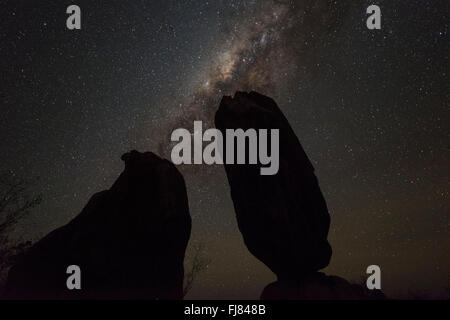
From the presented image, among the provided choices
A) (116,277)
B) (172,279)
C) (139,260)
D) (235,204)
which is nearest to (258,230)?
(235,204)

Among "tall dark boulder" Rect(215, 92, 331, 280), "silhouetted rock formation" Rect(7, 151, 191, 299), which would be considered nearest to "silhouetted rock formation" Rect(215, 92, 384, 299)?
"tall dark boulder" Rect(215, 92, 331, 280)

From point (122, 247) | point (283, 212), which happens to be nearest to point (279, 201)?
point (283, 212)

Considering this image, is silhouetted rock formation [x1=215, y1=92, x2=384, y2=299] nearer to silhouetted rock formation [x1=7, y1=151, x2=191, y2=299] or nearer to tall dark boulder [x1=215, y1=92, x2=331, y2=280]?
tall dark boulder [x1=215, y1=92, x2=331, y2=280]

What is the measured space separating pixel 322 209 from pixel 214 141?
7269 millimetres

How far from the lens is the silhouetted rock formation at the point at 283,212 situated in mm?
14562

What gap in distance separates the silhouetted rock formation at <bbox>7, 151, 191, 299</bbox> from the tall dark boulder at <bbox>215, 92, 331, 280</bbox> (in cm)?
371

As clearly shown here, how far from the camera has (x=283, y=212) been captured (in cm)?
1469

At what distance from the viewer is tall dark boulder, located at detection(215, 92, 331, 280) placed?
14.7 metres

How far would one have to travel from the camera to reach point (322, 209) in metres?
16.2

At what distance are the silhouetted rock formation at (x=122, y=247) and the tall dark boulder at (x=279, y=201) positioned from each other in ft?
12.2
